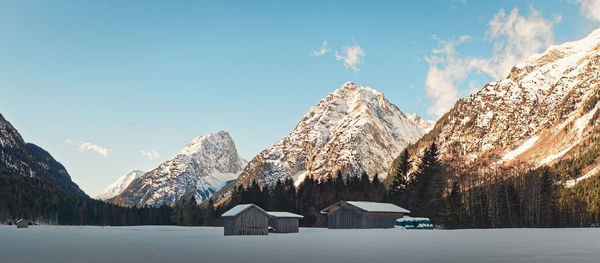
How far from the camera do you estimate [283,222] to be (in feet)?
271

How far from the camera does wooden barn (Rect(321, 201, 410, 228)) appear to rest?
97.2 m

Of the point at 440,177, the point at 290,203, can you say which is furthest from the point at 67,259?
the point at 290,203

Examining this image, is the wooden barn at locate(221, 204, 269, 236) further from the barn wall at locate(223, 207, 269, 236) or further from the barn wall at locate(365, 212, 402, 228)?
the barn wall at locate(365, 212, 402, 228)

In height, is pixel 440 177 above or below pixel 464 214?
above

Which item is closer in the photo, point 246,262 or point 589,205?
point 246,262

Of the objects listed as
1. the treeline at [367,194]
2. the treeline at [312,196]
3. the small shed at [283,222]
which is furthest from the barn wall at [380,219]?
the treeline at [312,196]

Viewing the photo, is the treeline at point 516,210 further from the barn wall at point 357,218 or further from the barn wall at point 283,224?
the barn wall at point 283,224

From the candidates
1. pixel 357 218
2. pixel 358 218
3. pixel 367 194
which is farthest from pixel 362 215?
pixel 367 194

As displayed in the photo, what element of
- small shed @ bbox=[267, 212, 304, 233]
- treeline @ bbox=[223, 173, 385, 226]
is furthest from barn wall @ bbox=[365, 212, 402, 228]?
treeline @ bbox=[223, 173, 385, 226]

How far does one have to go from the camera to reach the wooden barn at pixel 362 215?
97.2 metres

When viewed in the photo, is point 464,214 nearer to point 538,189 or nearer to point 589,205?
point 538,189

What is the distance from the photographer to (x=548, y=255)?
31141mm

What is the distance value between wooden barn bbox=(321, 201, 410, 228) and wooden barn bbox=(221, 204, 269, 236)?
2567 centimetres

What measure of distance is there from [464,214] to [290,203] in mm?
49023
